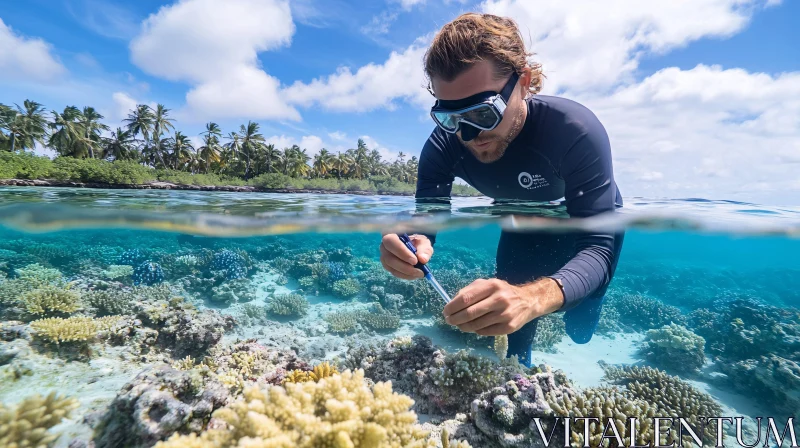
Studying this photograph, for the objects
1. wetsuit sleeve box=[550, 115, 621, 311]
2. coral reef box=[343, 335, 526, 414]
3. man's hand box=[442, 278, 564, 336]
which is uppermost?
wetsuit sleeve box=[550, 115, 621, 311]

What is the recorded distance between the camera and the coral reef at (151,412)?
2.53 metres

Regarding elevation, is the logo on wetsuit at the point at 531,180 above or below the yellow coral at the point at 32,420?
above

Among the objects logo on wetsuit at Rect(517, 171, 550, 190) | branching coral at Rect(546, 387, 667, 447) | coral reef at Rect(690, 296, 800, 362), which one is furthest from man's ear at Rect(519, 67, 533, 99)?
coral reef at Rect(690, 296, 800, 362)

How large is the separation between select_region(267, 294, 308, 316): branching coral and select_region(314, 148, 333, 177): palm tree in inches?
2436

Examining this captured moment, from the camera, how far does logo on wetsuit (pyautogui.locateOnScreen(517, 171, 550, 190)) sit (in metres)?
4.18

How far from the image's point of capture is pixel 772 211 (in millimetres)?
8891

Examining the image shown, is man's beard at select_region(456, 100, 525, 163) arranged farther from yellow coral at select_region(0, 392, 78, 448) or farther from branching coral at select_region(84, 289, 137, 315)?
branching coral at select_region(84, 289, 137, 315)

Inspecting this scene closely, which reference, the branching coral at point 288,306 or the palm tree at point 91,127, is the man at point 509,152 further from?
the palm tree at point 91,127

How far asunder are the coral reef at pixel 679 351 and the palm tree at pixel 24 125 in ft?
226

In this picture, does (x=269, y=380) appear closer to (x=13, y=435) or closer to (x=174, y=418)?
(x=174, y=418)

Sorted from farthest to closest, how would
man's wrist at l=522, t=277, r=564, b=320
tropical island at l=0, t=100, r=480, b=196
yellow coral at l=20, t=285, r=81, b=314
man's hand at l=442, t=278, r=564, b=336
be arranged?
tropical island at l=0, t=100, r=480, b=196 < yellow coral at l=20, t=285, r=81, b=314 < man's wrist at l=522, t=277, r=564, b=320 < man's hand at l=442, t=278, r=564, b=336

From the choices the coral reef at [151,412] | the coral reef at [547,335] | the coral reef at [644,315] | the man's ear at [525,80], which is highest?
the man's ear at [525,80]

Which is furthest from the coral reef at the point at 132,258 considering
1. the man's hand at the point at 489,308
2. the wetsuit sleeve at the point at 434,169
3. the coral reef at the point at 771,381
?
the coral reef at the point at 771,381

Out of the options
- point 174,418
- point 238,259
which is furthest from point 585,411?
→ point 238,259
